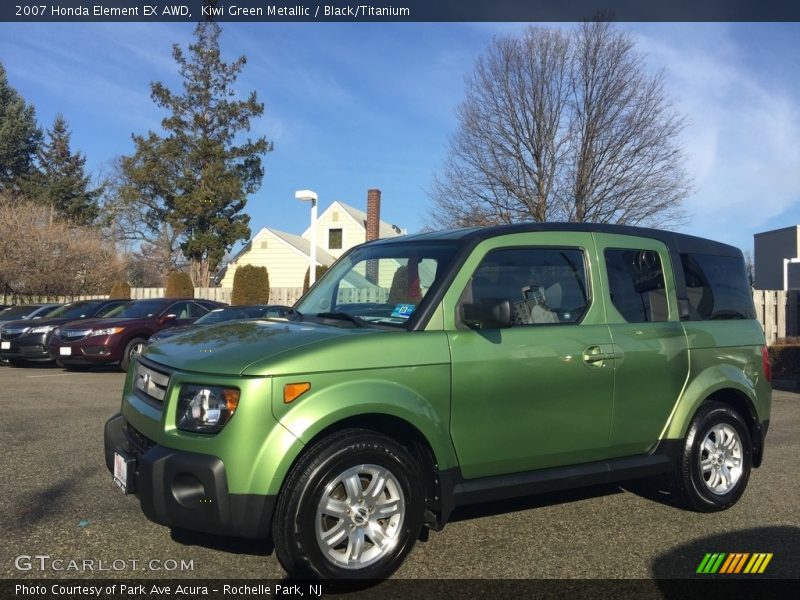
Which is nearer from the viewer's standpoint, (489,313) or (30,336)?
(489,313)

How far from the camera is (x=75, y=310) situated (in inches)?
642

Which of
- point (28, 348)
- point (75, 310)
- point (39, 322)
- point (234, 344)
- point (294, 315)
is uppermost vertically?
point (294, 315)

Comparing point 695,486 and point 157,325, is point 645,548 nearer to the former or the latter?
point 695,486

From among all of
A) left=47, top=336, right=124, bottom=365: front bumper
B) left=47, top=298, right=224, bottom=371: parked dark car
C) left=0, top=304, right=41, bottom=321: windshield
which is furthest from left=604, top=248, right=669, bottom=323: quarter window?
left=0, top=304, right=41, bottom=321: windshield

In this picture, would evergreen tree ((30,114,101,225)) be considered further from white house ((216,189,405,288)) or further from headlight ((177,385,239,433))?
headlight ((177,385,239,433))

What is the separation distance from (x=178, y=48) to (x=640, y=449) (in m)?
40.1

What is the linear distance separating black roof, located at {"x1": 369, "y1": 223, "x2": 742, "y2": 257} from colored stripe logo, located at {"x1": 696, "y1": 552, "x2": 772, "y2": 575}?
7.21 feet

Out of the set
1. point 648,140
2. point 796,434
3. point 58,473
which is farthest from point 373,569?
point 648,140

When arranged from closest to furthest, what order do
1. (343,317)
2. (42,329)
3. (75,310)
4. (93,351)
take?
(343,317) → (93,351) → (42,329) → (75,310)

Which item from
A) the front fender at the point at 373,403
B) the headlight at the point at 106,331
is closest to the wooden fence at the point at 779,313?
the headlight at the point at 106,331

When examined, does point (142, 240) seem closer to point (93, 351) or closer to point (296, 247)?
point (296, 247)

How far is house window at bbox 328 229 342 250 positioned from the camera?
42.0m

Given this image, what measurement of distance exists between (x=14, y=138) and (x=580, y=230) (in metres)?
49.3

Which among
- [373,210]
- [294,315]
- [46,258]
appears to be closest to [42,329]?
[294,315]
